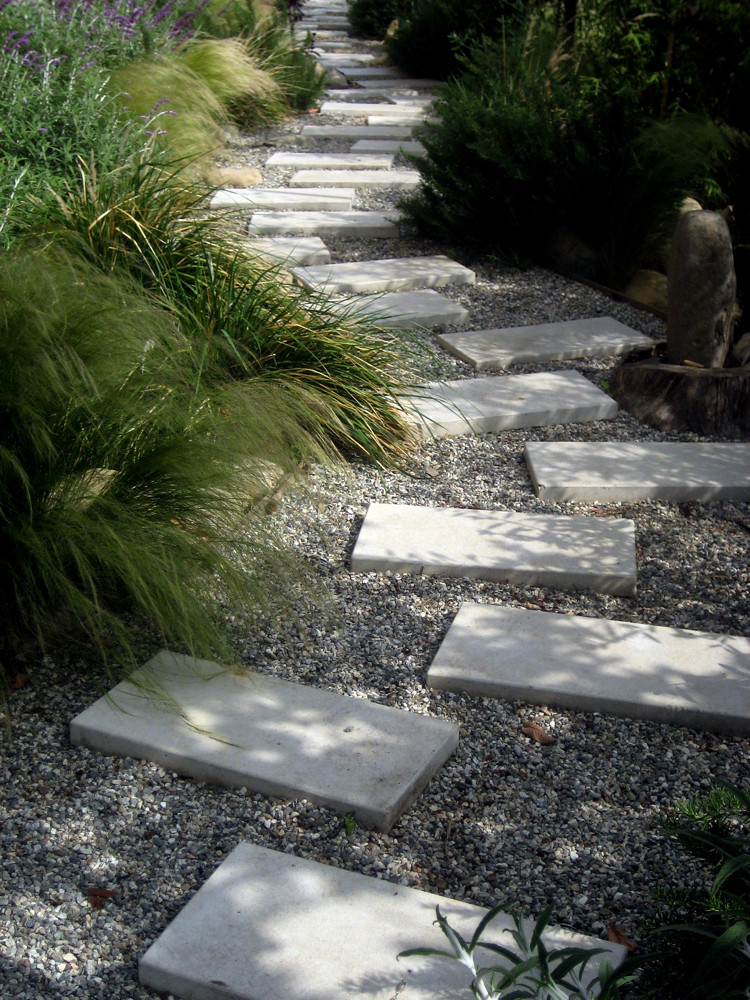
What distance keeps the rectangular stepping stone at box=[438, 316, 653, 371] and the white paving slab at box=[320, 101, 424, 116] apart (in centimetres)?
523

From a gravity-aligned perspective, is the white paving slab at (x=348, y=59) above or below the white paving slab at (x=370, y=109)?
above

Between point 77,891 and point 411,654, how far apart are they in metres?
1.01

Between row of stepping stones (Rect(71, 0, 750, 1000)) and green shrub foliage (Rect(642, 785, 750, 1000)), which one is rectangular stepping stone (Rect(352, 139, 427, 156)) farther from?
green shrub foliage (Rect(642, 785, 750, 1000))

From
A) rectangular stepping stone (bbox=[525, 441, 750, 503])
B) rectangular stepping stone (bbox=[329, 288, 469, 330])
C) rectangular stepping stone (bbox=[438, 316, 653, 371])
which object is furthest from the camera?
rectangular stepping stone (bbox=[329, 288, 469, 330])

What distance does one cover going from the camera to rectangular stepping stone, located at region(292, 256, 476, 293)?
16.1ft

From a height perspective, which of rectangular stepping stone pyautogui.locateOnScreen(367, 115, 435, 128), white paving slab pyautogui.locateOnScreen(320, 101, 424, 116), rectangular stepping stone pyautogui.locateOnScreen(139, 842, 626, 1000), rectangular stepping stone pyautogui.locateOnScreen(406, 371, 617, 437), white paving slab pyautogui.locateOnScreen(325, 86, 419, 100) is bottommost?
rectangular stepping stone pyautogui.locateOnScreen(139, 842, 626, 1000)

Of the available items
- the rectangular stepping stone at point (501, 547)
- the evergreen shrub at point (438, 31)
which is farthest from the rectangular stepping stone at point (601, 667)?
the evergreen shrub at point (438, 31)

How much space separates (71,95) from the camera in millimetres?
5176

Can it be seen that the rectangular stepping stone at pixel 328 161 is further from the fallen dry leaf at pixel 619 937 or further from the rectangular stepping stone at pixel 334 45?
the fallen dry leaf at pixel 619 937

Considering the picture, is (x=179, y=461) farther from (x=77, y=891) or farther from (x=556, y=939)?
(x=556, y=939)

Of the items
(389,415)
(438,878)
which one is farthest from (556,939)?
(389,415)

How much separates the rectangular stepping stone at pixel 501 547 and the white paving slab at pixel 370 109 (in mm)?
6983

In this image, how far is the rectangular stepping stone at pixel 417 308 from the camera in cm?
461

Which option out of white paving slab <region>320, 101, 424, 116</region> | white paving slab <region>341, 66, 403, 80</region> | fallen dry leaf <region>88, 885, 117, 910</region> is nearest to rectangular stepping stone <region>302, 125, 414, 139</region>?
white paving slab <region>320, 101, 424, 116</region>
